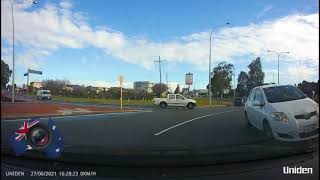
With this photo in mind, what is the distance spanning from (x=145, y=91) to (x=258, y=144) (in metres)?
1.38

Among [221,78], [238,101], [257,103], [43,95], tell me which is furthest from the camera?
[43,95]

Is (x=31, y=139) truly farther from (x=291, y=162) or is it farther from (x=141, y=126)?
(x=291, y=162)

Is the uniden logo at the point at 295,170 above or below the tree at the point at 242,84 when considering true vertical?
below

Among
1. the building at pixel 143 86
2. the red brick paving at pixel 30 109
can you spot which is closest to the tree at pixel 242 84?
the building at pixel 143 86

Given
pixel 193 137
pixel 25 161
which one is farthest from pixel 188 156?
pixel 25 161

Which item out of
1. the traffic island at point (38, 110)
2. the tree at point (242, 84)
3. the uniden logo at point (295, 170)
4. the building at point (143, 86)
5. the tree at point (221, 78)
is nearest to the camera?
the building at point (143, 86)

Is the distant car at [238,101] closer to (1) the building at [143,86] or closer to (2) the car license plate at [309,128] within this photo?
(2) the car license plate at [309,128]

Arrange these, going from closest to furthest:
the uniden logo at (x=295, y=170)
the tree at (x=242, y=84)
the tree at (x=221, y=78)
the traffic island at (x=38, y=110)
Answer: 1. the tree at (x=221, y=78)
2. the tree at (x=242, y=84)
3. the traffic island at (x=38, y=110)
4. the uniden logo at (x=295, y=170)

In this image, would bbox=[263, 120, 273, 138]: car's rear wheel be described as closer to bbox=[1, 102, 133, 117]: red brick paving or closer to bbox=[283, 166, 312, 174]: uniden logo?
bbox=[283, 166, 312, 174]: uniden logo

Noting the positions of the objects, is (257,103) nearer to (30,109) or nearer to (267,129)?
(267,129)

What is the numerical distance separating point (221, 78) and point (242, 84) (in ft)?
0.84

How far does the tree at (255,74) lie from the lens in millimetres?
4914

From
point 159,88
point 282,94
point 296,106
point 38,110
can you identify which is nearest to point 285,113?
point 296,106

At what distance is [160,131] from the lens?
5129mm
